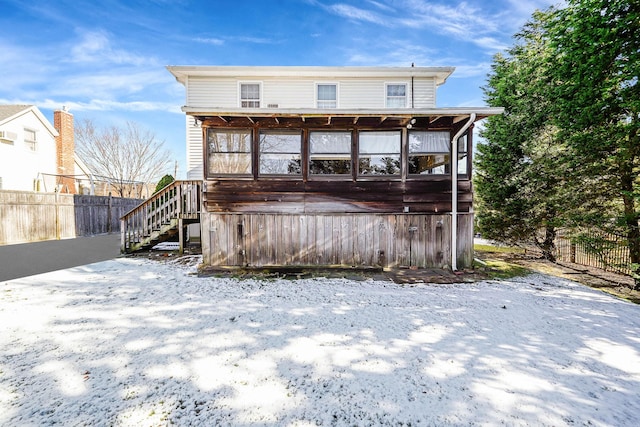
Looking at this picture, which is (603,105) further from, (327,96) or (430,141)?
(327,96)

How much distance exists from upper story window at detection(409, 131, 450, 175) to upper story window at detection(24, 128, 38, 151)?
22.3 metres

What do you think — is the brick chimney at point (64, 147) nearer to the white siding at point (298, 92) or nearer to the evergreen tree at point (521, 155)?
the white siding at point (298, 92)

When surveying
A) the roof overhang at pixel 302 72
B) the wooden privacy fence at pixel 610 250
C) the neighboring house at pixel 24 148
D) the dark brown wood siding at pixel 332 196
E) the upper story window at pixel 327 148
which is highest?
the roof overhang at pixel 302 72

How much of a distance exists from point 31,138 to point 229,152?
18.8 meters

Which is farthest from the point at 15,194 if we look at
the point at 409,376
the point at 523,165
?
the point at 523,165

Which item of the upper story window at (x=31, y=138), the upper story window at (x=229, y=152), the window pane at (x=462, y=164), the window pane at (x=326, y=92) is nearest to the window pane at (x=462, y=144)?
the window pane at (x=462, y=164)

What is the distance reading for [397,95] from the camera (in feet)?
38.7

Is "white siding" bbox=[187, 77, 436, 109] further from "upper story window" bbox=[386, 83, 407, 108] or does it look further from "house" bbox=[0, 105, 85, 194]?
"house" bbox=[0, 105, 85, 194]

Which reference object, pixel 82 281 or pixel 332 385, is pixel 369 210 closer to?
pixel 332 385

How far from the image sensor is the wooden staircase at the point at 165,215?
8312 millimetres

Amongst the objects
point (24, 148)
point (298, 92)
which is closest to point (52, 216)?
point (24, 148)

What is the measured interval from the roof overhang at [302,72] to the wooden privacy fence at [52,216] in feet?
25.3

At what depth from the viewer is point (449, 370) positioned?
265 centimetres

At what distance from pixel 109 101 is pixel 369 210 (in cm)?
3195
